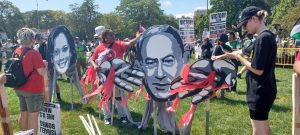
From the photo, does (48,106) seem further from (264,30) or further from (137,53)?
(264,30)

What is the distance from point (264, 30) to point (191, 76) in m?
1.45

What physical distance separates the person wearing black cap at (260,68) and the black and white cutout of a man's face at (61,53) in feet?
15.7

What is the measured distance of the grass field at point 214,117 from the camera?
6.39 m

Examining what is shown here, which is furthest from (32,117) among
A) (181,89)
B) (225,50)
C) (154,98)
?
(225,50)

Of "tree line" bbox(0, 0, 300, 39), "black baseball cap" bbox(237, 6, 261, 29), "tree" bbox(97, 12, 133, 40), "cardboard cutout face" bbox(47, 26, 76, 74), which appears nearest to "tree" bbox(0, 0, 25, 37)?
"tree line" bbox(0, 0, 300, 39)

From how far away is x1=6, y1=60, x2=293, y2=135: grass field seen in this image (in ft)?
21.0

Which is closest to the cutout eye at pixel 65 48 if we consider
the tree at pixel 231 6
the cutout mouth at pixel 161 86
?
the cutout mouth at pixel 161 86

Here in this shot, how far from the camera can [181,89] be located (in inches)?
198

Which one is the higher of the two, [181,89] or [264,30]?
[264,30]

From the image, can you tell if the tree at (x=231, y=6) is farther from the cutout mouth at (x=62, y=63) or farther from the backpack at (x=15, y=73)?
the backpack at (x=15, y=73)

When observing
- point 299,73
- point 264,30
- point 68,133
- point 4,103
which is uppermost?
point 264,30

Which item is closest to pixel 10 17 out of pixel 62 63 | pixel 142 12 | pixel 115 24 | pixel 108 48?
pixel 115 24

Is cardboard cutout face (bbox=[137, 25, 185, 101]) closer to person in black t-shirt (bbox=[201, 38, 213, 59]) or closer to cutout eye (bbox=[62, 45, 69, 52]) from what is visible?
cutout eye (bbox=[62, 45, 69, 52])

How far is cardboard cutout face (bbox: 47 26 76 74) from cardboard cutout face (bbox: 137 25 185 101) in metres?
2.63
